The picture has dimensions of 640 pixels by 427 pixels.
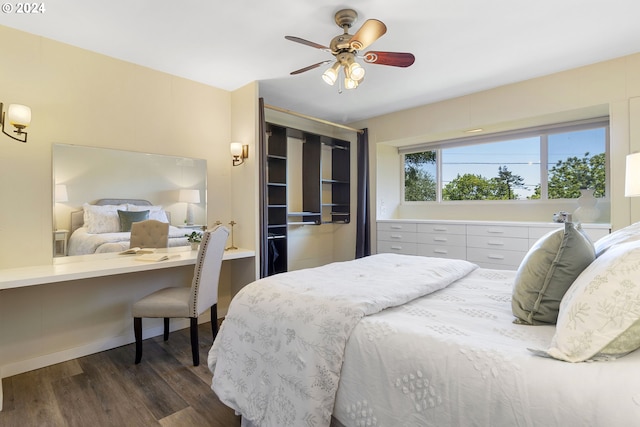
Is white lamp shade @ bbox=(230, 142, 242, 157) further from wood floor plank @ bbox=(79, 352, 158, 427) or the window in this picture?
the window

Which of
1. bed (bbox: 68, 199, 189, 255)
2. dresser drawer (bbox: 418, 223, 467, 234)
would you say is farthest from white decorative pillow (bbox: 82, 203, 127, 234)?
dresser drawer (bbox: 418, 223, 467, 234)

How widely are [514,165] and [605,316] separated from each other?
358 cm

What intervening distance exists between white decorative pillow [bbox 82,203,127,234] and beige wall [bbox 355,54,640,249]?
309cm

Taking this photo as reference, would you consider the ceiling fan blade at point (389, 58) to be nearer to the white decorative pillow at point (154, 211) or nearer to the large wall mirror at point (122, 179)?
the large wall mirror at point (122, 179)

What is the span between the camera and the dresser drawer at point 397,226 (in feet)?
13.5

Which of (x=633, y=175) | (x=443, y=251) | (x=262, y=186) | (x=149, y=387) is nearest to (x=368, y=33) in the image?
(x=262, y=186)

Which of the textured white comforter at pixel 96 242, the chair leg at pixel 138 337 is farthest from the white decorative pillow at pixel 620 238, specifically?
the textured white comforter at pixel 96 242

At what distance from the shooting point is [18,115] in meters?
2.16

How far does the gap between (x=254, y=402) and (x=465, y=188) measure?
3889 mm

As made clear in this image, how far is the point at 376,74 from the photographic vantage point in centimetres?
312

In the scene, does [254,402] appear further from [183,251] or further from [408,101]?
→ [408,101]

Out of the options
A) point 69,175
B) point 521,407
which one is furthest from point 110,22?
point 521,407

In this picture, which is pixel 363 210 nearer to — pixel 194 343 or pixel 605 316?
pixel 194 343

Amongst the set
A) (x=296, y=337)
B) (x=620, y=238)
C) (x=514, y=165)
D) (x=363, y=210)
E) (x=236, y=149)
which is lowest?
(x=296, y=337)
